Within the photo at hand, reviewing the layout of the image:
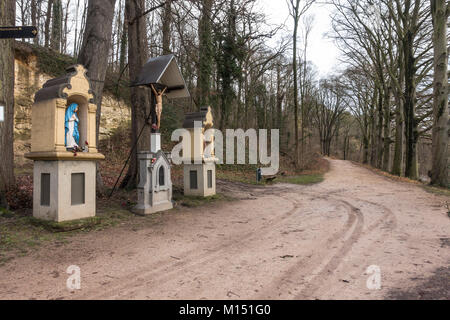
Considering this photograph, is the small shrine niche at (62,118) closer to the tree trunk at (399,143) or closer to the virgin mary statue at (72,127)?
the virgin mary statue at (72,127)

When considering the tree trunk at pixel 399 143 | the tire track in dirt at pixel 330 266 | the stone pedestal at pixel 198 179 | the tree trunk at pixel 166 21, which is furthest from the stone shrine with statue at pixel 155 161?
the tree trunk at pixel 399 143

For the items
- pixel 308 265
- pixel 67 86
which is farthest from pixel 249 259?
pixel 67 86

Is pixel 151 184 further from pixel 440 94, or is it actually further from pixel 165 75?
pixel 440 94

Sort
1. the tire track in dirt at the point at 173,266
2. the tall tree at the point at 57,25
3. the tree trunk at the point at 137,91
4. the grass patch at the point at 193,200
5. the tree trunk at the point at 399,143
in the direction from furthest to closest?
1. the tall tree at the point at 57,25
2. the tree trunk at the point at 399,143
3. the tree trunk at the point at 137,91
4. the grass patch at the point at 193,200
5. the tire track in dirt at the point at 173,266

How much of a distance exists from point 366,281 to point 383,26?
21718 mm

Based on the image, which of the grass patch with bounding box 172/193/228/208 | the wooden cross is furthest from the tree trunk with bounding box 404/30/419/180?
the wooden cross

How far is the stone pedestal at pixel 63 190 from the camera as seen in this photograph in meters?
5.58

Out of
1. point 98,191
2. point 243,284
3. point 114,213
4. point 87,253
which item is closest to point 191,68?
point 98,191

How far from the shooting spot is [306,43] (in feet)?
92.3

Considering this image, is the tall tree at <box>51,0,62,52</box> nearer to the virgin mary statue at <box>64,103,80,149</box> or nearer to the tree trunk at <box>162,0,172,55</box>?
the tree trunk at <box>162,0,172,55</box>

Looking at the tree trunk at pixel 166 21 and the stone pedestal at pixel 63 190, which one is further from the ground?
the tree trunk at pixel 166 21

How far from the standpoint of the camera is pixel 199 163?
9844mm

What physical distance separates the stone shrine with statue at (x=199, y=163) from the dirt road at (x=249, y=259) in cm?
261

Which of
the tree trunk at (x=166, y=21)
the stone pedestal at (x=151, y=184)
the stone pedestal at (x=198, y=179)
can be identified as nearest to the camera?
the stone pedestal at (x=151, y=184)
